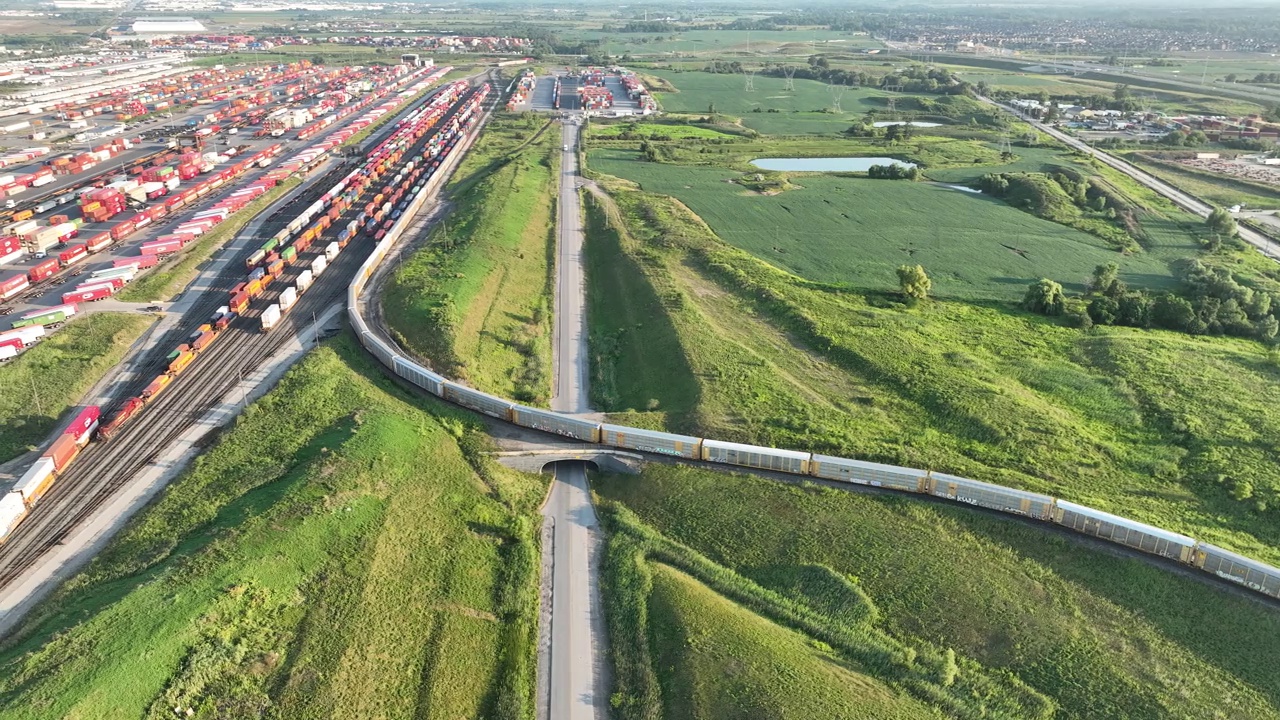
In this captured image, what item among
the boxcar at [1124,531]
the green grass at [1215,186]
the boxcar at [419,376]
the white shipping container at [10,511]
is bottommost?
the white shipping container at [10,511]

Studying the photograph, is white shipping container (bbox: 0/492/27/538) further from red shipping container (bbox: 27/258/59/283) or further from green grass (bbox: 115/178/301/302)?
red shipping container (bbox: 27/258/59/283)

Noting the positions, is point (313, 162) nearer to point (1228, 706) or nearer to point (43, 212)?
point (43, 212)

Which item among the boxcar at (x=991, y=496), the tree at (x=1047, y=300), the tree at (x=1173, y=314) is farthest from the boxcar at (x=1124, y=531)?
the tree at (x=1173, y=314)

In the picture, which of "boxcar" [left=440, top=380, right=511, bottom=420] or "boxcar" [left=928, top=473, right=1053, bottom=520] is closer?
"boxcar" [left=928, top=473, right=1053, bottom=520]

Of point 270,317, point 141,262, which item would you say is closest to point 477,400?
point 270,317

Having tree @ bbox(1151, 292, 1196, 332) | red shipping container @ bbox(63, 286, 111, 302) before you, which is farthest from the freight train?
tree @ bbox(1151, 292, 1196, 332)

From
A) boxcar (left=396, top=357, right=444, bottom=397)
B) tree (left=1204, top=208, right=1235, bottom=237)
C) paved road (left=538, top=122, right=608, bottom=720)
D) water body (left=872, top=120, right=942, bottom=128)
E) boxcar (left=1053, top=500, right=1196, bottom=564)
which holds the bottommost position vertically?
paved road (left=538, top=122, right=608, bottom=720)

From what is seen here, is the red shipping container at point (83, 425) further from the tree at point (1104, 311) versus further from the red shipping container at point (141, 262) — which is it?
the tree at point (1104, 311)
